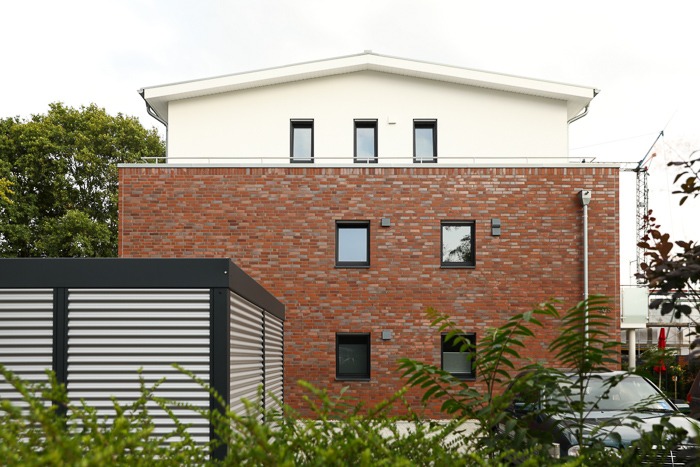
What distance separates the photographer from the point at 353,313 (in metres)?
16.0

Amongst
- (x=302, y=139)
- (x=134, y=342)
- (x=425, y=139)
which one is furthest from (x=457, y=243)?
(x=134, y=342)

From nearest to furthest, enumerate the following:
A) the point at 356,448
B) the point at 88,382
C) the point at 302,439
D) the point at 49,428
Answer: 1. the point at 49,428
2. the point at 356,448
3. the point at 302,439
4. the point at 88,382

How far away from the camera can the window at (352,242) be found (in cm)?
1638

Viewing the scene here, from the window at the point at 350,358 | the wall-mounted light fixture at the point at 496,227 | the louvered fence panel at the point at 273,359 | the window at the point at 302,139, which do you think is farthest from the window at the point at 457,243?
the louvered fence panel at the point at 273,359

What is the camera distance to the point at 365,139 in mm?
18125

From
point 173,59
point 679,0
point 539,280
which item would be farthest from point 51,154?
point 679,0

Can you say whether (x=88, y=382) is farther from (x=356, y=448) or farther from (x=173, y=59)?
(x=173, y=59)

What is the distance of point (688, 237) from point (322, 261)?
41.3 ft

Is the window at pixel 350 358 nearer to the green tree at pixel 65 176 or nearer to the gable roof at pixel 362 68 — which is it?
the gable roof at pixel 362 68

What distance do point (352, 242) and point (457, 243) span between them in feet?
7.96

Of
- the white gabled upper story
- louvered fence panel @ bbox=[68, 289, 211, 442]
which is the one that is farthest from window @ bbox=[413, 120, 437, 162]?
louvered fence panel @ bbox=[68, 289, 211, 442]

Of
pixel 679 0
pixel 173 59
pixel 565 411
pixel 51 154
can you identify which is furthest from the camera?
pixel 51 154

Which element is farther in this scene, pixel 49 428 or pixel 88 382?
pixel 88 382

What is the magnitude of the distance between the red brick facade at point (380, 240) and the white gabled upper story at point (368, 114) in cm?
166
